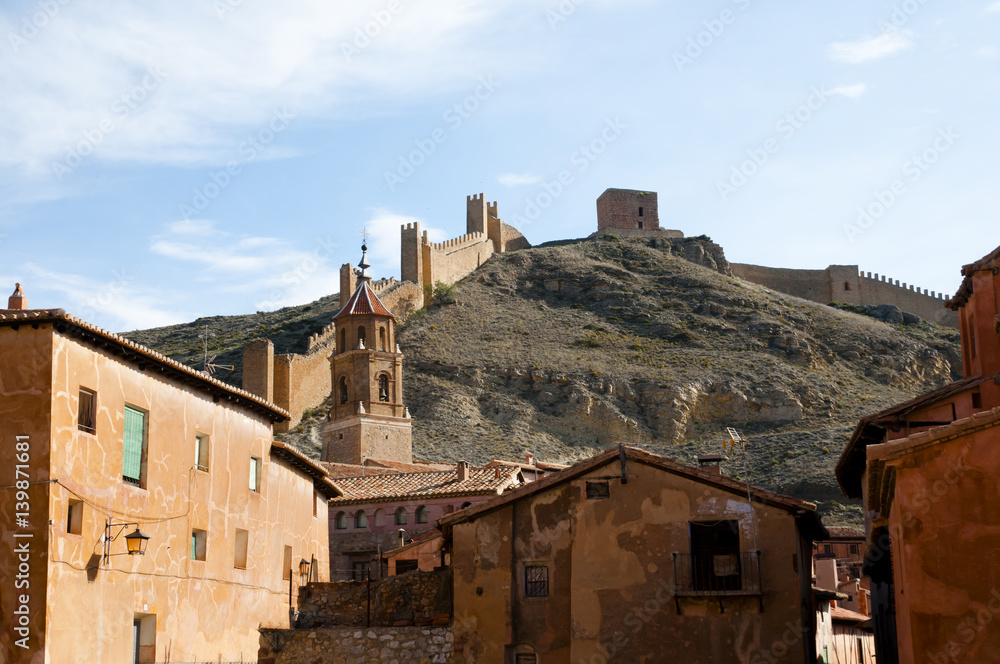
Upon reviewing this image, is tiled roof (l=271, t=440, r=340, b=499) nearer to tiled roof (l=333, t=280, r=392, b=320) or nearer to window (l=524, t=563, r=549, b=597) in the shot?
window (l=524, t=563, r=549, b=597)

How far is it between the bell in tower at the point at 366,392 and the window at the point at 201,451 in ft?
145

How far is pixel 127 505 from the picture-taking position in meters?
24.3

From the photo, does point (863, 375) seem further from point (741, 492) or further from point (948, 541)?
point (948, 541)

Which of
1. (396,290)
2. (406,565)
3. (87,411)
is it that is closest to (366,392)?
(396,290)

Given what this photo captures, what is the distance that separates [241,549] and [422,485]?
14.9 m

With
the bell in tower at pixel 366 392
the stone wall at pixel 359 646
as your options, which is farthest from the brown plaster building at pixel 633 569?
the bell in tower at pixel 366 392

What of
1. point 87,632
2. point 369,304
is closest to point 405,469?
point 369,304

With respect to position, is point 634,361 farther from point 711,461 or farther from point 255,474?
point 255,474

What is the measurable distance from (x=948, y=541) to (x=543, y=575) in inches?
410

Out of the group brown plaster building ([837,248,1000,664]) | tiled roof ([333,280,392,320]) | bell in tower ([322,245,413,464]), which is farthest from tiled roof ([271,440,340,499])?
tiled roof ([333,280,392,320])

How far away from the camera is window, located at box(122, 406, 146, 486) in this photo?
24594 millimetres

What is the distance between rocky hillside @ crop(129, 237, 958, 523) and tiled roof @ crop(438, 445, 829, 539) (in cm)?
4536

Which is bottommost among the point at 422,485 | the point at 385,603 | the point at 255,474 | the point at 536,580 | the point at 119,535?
the point at 385,603

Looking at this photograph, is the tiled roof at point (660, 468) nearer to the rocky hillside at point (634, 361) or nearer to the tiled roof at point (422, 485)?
the tiled roof at point (422, 485)
